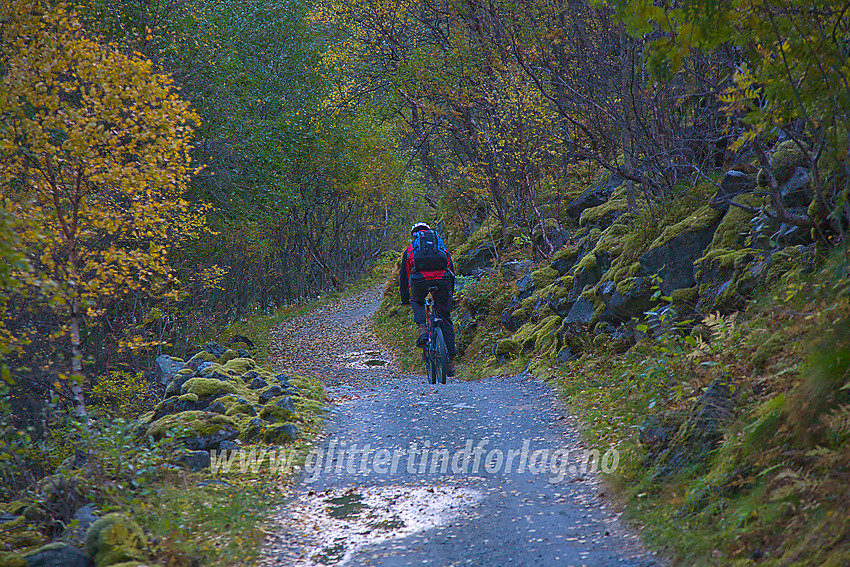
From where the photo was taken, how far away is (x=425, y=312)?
34.2ft

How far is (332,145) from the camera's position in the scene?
89.8 feet

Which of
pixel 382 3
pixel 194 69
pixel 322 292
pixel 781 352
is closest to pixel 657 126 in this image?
pixel 781 352

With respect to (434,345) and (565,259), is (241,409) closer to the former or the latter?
(434,345)

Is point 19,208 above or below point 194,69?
below

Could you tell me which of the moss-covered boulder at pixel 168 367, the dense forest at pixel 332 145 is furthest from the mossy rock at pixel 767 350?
the moss-covered boulder at pixel 168 367

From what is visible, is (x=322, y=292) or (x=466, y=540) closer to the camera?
(x=466, y=540)

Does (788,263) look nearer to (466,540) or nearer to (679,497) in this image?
(679,497)

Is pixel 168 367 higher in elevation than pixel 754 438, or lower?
lower

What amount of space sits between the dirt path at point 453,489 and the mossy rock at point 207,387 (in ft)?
5.00

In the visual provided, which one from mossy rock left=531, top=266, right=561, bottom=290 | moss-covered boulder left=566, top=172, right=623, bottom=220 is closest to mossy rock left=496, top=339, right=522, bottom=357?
mossy rock left=531, top=266, right=561, bottom=290

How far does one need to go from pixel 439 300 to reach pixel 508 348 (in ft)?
7.85

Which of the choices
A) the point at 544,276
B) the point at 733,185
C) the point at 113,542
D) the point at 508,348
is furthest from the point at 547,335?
the point at 113,542

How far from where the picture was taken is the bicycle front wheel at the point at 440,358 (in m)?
10.1

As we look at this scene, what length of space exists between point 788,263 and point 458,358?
8.29 meters
